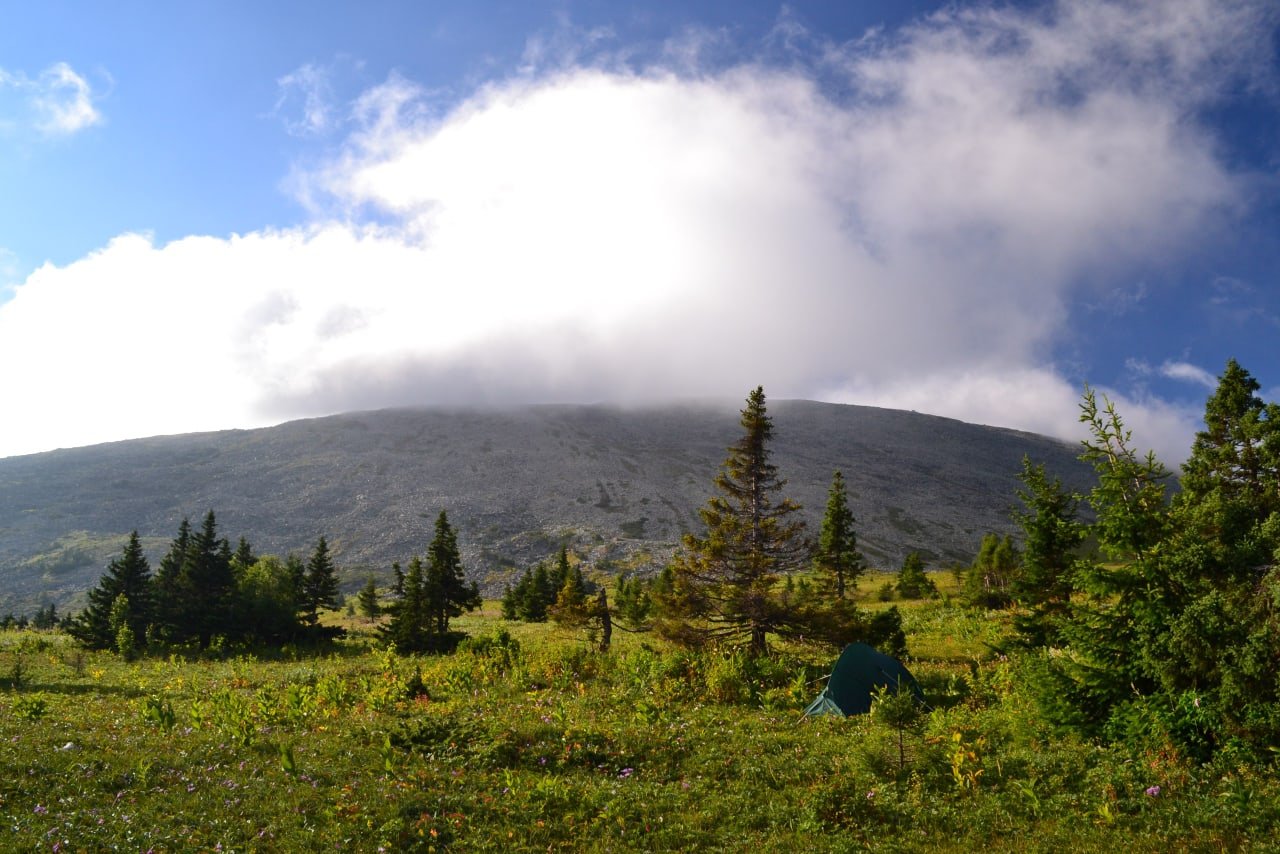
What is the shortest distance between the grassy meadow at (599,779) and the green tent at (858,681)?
98 cm

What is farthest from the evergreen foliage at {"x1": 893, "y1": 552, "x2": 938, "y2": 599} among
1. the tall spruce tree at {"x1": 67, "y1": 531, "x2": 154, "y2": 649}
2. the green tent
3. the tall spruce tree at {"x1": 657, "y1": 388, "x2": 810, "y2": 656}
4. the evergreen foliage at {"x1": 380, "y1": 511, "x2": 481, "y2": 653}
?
the tall spruce tree at {"x1": 67, "y1": 531, "x2": 154, "y2": 649}

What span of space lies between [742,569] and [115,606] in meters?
38.6

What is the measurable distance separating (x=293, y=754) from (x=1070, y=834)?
13.9 metres

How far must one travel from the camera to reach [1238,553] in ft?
39.1

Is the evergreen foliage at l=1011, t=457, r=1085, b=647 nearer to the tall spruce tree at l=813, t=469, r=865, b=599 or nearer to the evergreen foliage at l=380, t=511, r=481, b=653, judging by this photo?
the evergreen foliage at l=380, t=511, r=481, b=653

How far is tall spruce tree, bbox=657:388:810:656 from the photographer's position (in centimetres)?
2472

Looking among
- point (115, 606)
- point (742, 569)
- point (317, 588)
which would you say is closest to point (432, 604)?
point (317, 588)

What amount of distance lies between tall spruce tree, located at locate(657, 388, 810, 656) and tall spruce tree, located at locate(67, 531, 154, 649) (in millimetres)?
34529

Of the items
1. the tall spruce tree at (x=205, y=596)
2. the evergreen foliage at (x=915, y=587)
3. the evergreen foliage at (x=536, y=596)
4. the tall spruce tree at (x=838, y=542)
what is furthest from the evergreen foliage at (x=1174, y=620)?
the evergreen foliage at (x=536, y=596)

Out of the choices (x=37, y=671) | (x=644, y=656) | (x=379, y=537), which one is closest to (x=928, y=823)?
(x=644, y=656)

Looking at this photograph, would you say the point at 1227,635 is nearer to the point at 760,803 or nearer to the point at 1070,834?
the point at 1070,834

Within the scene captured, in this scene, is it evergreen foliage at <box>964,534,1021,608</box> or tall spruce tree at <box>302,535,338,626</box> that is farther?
tall spruce tree at <box>302,535,338,626</box>

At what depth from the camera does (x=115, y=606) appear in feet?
131

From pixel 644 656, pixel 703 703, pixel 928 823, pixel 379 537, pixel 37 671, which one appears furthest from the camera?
pixel 379 537
